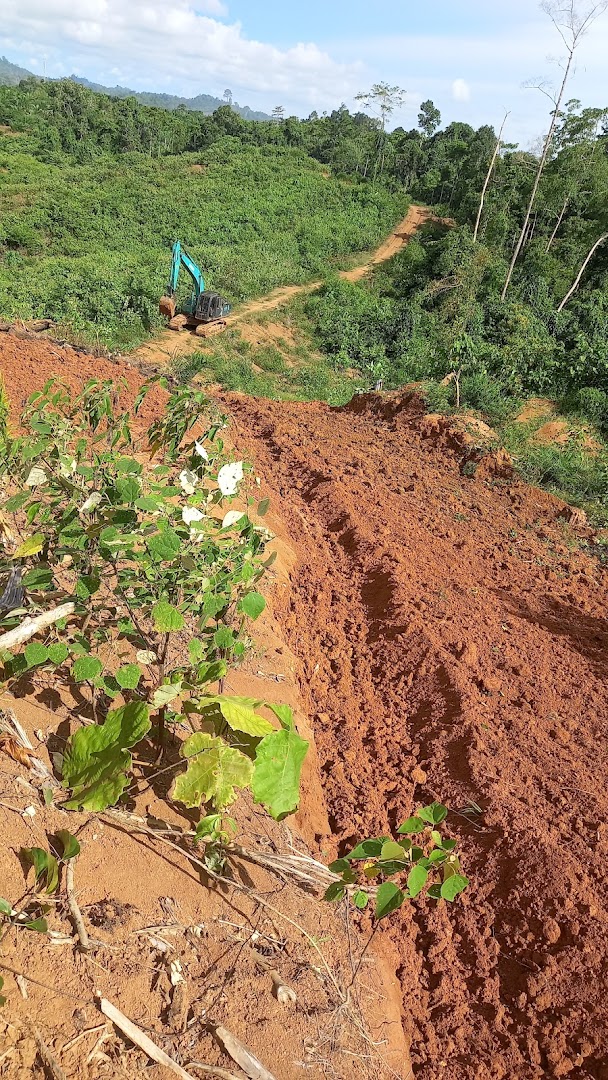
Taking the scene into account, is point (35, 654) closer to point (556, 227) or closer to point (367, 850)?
point (367, 850)

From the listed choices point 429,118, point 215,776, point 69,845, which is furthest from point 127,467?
point 429,118

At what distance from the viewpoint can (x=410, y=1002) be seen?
2.73 metres

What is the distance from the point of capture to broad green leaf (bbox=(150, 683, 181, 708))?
7.38 feet

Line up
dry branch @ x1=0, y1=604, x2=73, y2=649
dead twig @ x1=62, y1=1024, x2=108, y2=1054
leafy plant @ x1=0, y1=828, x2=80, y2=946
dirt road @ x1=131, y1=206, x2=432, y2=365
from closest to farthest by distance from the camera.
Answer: dead twig @ x1=62, y1=1024, x2=108, y2=1054
leafy plant @ x1=0, y1=828, x2=80, y2=946
dry branch @ x1=0, y1=604, x2=73, y2=649
dirt road @ x1=131, y1=206, x2=432, y2=365

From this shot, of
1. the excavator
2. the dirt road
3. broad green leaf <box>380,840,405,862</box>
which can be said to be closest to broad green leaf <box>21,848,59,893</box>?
broad green leaf <box>380,840,405,862</box>

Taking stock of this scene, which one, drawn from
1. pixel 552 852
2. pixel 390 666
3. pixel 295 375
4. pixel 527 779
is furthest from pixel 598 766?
pixel 295 375

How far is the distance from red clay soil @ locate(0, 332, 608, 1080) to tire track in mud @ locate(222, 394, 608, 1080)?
12 mm

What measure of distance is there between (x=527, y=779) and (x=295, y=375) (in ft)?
41.8

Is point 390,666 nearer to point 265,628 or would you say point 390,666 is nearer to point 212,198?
point 265,628

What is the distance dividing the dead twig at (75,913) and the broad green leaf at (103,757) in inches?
7.7

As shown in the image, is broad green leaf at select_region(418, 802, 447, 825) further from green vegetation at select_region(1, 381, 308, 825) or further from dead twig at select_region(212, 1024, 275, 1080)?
dead twig at select_region(212, 1024, 275, 1080)

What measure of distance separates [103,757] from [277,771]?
2.03 ft

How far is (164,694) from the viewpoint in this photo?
2.27m

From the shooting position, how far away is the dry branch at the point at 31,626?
2016 mm
